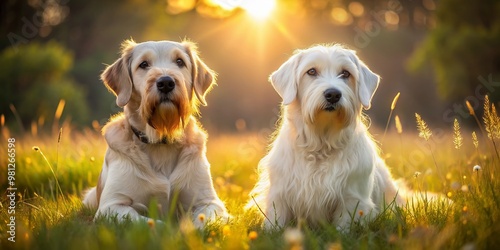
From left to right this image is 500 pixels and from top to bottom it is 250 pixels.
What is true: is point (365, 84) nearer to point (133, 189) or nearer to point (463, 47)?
point (133, 189)

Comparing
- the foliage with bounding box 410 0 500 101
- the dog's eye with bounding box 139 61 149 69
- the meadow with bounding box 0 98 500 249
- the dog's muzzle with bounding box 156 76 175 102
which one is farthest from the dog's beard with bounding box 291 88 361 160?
the foliage with bounding box 410 0 500 101

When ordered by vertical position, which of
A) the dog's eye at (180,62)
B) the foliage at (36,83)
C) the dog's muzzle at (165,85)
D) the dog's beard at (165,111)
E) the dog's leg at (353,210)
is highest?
the dog's eye at (180,62)

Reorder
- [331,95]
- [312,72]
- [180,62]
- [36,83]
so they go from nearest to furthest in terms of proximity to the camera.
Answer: [331,95], [312,72], [180,62], [36,83]

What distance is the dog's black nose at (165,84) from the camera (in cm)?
461

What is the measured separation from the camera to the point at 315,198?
4.38 meters

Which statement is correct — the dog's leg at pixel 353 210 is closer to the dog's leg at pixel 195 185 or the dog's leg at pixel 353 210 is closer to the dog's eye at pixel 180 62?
the dog's leg at pixel 195 185

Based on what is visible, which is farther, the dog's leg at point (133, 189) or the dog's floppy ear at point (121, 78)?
the dog's floppy ear at point (121, 78)

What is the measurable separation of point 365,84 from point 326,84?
1.84 feet

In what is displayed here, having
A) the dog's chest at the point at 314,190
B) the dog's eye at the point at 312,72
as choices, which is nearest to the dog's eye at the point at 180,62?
the dog's eye at the point at 312,72

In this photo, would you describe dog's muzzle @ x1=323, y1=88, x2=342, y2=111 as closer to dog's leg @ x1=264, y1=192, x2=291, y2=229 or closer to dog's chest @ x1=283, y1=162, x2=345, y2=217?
dog's chest @ x1=283, y1=162, x2=345, y2=217

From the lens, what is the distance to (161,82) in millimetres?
4609

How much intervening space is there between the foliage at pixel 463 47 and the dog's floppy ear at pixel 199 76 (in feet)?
45.8

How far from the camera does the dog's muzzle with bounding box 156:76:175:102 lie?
4609mm

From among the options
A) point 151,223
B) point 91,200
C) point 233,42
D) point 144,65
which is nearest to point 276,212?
point 151,223
